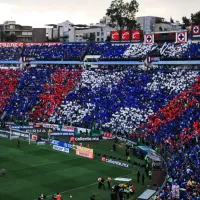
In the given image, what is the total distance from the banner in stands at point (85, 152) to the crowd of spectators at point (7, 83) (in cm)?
2961

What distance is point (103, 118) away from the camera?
61.0 metres

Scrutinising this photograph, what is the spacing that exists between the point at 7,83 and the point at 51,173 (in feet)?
141

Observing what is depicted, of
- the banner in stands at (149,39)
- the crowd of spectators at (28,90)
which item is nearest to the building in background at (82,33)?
the crowd of spectators at (28,90)

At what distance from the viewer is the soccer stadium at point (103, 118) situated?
118 feet

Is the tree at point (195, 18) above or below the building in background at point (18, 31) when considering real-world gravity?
above

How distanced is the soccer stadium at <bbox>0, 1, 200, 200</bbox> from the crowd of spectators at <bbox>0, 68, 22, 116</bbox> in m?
0.21

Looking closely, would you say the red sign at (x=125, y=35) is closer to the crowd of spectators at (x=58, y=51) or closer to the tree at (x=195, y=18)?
the crowd of spectators at (x=58, y=51)

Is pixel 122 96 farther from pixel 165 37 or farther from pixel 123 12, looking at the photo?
pixel 123 12

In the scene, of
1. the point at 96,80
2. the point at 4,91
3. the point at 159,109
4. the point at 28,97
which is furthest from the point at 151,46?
the point at 4,91

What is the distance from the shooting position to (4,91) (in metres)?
76.9

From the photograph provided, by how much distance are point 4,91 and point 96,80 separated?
743 inches

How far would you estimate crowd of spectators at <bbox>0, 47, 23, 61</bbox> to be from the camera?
88.8 m

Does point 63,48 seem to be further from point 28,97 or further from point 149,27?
point 149,27

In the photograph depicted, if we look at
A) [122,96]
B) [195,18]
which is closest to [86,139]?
[122,96]
